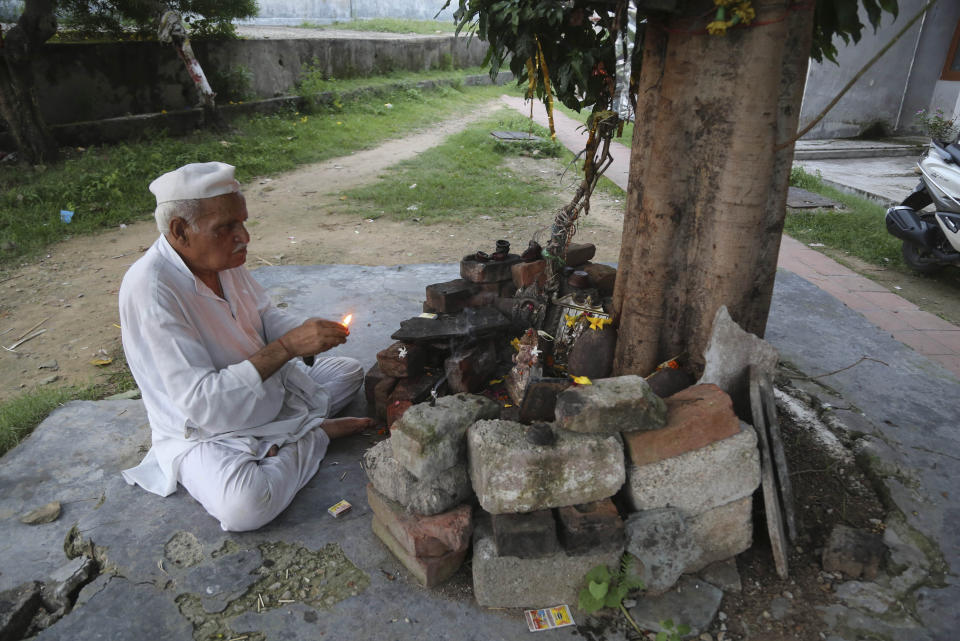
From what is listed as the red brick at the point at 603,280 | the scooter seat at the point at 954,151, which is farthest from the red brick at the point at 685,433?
the scooter seat at the point at 954,151

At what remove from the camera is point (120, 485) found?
266 centimetres

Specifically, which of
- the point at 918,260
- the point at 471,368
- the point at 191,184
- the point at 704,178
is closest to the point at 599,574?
the point at 471,368

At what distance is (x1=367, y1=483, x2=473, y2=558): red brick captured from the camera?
212 cm

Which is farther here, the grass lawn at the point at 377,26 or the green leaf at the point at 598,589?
the grass lawn at the point at 377,26

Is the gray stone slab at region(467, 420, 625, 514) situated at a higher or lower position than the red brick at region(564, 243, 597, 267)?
lower

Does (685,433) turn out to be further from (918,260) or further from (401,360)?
(918,260)

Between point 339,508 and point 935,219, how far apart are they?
5853mm

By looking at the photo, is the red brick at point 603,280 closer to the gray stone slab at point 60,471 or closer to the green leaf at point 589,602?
the green leaf at point 589,602

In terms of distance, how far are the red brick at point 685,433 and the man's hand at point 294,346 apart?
1.28 meters

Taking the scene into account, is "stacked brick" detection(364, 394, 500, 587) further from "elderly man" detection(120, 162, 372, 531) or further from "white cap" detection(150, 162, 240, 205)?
"white cap" detection(150, 162, 240, 205)

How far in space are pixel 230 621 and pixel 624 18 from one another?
2.46 metres

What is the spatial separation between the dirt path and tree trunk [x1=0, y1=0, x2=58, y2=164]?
2.58 meters

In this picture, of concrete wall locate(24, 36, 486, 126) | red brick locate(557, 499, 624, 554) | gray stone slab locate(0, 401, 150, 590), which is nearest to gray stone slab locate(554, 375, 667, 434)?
red brick locate(557, 499, 624, 554)

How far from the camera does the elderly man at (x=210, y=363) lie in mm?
2406
